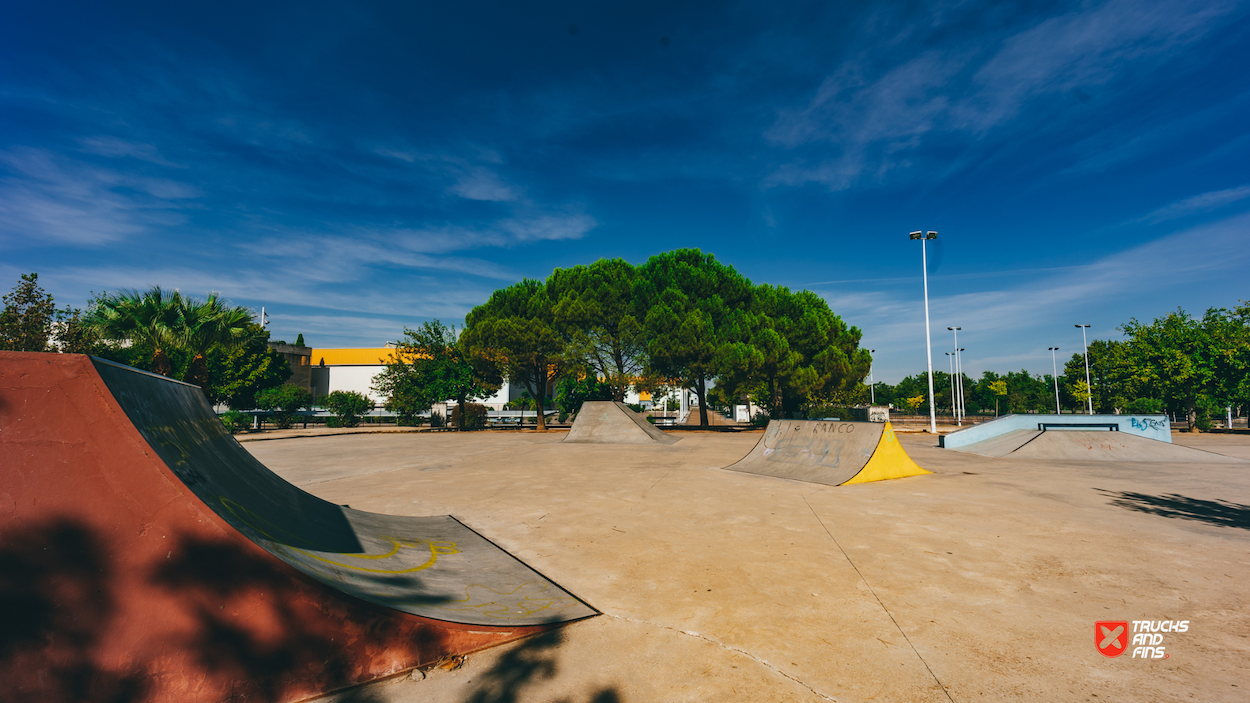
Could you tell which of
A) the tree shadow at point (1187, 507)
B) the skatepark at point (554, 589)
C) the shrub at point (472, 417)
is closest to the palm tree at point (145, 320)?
the shrub at point (472, 417)

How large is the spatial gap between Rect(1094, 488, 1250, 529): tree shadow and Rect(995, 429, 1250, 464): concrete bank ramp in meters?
6.53

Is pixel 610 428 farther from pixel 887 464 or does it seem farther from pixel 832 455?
pixel 887 464

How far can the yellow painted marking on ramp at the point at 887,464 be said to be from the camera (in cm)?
998

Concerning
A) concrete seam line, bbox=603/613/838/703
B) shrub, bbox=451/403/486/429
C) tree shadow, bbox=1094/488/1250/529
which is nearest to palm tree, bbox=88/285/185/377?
shrub, bbox=451/403/486/429

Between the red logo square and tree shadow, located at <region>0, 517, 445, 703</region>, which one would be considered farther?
the red logo square

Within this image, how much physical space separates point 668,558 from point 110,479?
13.9 ft

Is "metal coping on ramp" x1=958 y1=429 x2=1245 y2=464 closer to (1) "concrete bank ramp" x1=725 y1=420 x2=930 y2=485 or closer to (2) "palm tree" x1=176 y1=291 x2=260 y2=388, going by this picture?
(1) "concrete bank ramp" x1=725 y1=420 x2=930 y2=485

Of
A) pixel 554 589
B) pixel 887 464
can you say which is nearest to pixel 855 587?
pixel 554 589

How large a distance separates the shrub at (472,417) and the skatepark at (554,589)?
80.5ft

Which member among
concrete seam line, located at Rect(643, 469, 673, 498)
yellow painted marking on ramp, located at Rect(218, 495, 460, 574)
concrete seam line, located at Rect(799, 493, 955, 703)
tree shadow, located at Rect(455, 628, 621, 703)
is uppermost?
yellow painted marking on ramp, located at Rect(218, 495, 460, 574)

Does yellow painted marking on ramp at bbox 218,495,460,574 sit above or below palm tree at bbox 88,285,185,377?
below

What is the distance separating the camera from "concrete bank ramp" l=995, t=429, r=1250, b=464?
13.7 meters

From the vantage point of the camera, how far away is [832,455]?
1119 cm

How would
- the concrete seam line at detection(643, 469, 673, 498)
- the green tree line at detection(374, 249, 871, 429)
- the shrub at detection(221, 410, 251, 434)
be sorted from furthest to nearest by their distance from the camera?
the shrub at detection(221, 410, 251, 434) < the green tree line at detection(374, 249, 871, 429) < the concrete seam line at detection(643, 469, 673, 498)
